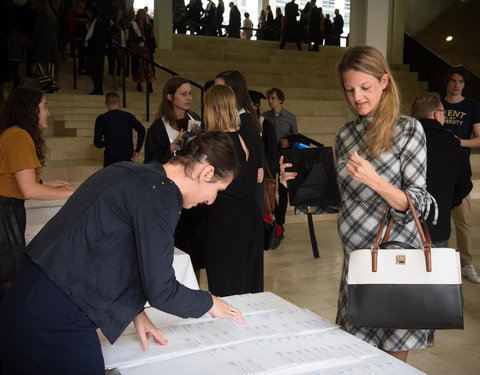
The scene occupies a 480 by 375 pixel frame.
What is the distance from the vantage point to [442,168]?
3.36m

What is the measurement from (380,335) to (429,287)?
0.34 m

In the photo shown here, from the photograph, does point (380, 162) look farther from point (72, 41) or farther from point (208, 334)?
point (72, 41)

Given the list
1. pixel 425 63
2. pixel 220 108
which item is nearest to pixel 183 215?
pixel 220 108

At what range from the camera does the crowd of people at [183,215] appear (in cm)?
141

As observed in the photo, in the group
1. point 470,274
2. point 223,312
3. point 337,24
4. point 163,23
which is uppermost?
point 337,24

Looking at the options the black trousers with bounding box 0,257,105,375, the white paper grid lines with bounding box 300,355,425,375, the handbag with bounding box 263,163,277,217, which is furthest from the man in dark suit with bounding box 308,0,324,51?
the black trousers with bounding box 0,257,105,375

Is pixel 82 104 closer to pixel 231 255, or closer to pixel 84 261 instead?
pixel 231 255

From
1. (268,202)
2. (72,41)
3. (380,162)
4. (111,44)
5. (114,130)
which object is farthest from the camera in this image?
(72,41)

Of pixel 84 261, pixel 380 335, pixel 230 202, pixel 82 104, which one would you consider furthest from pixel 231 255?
pixel 82 104

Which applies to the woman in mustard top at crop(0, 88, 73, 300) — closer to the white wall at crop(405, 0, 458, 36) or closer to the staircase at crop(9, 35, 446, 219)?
the staircase at crop(9, 35, 446, 219)

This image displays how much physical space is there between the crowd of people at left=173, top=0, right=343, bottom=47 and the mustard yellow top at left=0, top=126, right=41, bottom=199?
39.9 ft

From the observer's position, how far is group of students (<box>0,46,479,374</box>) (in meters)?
1.41

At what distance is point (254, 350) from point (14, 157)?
71.7 inches

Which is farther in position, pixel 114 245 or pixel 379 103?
pixel 379 103
